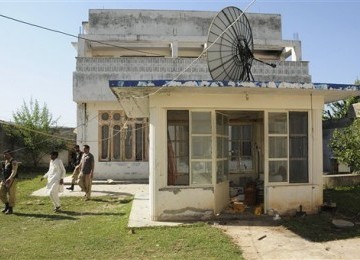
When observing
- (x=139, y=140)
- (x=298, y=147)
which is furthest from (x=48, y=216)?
(x=139, y=140)

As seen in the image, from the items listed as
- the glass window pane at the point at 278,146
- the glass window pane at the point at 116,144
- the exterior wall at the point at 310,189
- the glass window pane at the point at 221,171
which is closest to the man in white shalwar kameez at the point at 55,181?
the glass window pane at the point at 221,171

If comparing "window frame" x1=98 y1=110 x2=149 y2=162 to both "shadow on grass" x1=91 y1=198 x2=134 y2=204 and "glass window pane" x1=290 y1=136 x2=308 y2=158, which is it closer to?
"shadow on grass" x1=91 y1=198 x2=134 y2=204

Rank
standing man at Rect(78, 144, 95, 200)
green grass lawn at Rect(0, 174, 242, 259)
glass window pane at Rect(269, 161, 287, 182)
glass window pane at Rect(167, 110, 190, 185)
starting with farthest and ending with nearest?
1. standing man at Rect(78, 144, 95, 200)
2. glass window pane at Rect(269, 161, 287, 182)
3. glass window pane at Rect(167, 110, 190, 185)
4. green grass lawn at Rect(0, 174, 242, 259)

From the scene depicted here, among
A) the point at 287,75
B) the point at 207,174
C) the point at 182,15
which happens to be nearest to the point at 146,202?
the point at 207,174

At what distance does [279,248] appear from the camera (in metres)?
6.29

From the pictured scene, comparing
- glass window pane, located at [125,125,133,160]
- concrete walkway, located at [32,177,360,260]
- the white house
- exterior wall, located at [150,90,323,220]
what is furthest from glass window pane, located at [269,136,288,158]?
glass window pane, located at [125,125,133,160]

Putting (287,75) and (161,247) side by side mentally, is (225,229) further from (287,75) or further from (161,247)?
(287,75)

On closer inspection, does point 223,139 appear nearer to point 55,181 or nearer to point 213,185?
point 213,185

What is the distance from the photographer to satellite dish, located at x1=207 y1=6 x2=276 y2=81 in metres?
8.86

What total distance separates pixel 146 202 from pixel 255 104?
3.91 metres

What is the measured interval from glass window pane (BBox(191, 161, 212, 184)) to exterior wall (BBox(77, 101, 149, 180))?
8889 millimetres

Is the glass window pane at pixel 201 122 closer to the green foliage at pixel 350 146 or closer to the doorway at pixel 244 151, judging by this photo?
the doorway at pixel 244 151

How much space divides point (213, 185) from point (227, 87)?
2.07 meters

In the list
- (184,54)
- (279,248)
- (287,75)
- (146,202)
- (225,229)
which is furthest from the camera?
(184,54)
